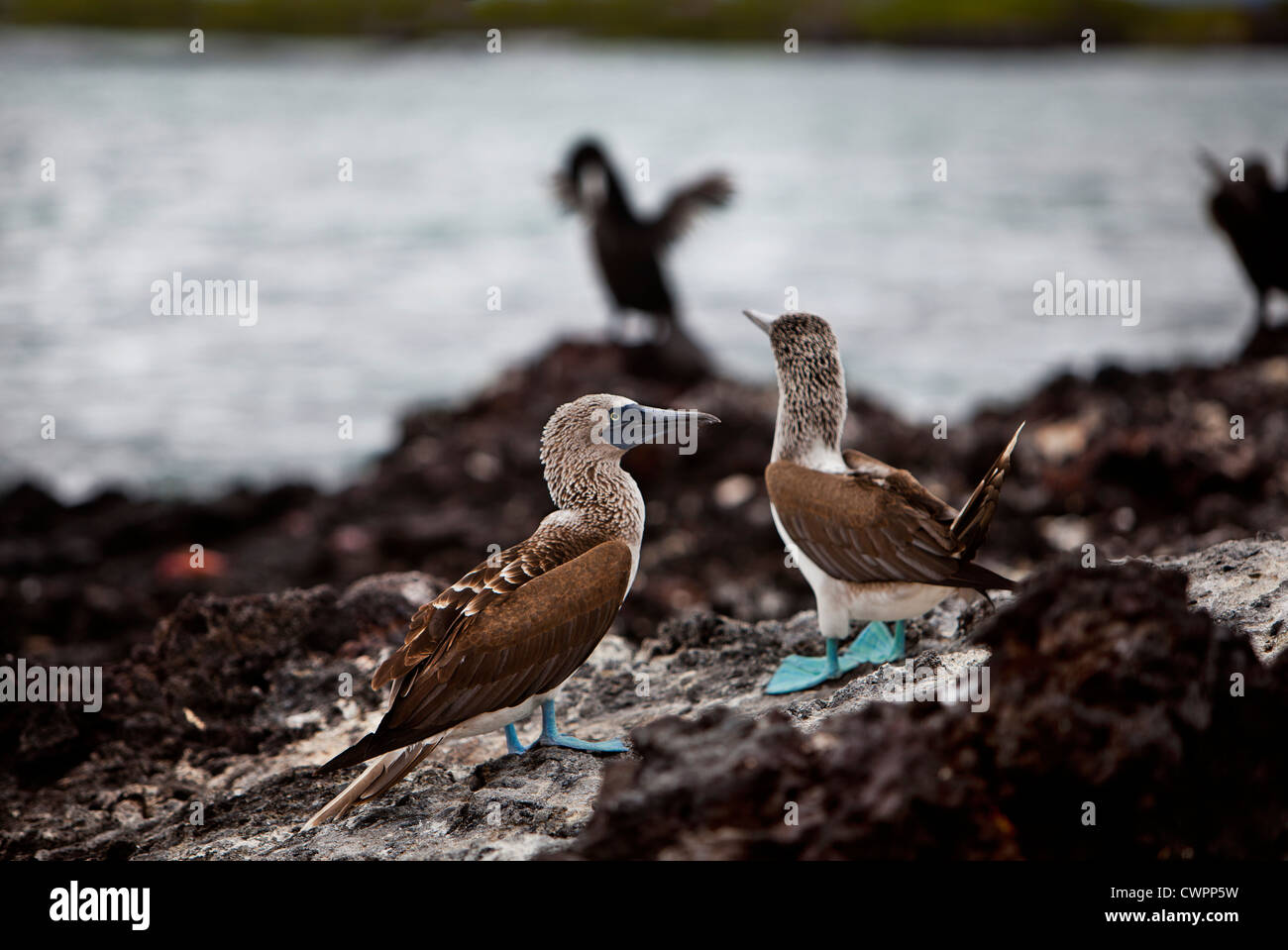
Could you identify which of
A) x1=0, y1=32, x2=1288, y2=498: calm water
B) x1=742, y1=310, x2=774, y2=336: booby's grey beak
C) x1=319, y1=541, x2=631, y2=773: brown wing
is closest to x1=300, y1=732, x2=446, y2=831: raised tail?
x1=319, y1=541, x2=631, y2=773: brown wing

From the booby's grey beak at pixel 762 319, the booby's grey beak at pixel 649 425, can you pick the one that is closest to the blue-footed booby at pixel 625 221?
the booby's grey beak at pixel 762 319

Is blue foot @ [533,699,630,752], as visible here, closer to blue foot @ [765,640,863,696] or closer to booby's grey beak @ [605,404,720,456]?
blue foot @ [765,640,863,696]

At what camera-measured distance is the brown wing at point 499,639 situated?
14.0 feet

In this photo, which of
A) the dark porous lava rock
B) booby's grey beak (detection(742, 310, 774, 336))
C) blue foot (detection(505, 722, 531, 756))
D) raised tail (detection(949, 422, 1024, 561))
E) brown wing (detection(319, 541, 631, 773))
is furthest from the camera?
booby's grey beak (detection(742, 310, 774, 336))

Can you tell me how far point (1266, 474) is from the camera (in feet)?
34.6

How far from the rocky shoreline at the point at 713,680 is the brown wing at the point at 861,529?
443 mm

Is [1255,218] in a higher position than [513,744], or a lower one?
higher

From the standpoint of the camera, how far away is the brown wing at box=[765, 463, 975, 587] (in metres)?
4.83

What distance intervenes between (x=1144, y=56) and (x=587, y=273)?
157ft

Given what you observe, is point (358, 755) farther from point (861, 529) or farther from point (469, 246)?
point (469, 246)

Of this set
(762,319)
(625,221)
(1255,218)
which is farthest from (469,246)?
(762,319)

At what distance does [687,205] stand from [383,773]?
1176 centimetres

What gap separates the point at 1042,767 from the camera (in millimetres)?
3223

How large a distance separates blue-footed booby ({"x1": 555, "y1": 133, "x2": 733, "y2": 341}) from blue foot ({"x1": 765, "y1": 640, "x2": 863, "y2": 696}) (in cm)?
1049
